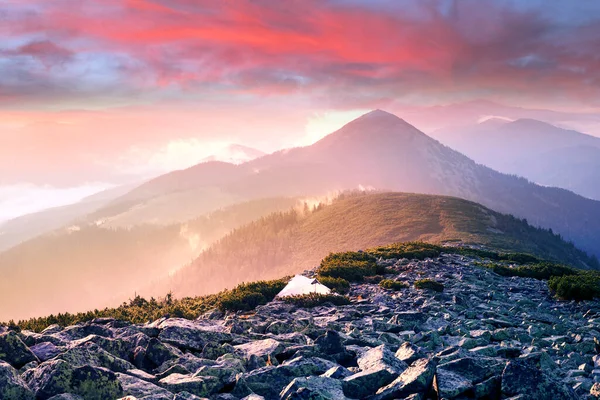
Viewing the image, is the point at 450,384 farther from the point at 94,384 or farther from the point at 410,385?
the point at 94,384

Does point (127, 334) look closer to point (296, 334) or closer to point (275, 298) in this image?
point (296, 334)

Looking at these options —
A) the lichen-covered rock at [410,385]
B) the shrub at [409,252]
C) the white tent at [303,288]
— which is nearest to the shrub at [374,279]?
the white tent at [303,288]

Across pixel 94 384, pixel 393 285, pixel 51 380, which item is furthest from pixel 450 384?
pixel 393 285

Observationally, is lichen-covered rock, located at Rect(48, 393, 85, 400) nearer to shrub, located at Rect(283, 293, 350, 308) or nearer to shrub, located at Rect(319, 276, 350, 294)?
shrub, located at Rect(283, 293, 350, 308)

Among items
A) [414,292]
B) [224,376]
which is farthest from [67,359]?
[414,292]

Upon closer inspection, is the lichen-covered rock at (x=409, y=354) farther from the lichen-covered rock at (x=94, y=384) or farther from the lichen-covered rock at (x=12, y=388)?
the lichen-covered rock at (x=12, y=388)

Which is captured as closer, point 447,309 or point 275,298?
point 447,309
